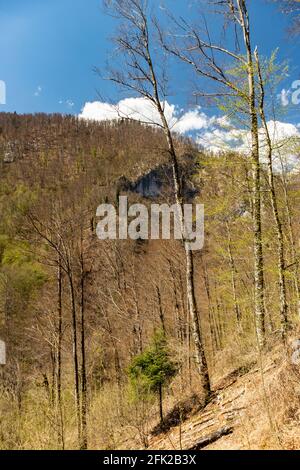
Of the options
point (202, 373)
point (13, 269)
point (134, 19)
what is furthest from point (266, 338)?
point (13, 269)

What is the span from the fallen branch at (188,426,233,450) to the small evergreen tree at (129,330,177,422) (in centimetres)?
433

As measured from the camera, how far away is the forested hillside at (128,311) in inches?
334

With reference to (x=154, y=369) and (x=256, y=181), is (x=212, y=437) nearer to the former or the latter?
(x=154, y=369)

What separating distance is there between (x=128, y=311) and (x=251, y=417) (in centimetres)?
1627

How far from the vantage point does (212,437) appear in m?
4.98

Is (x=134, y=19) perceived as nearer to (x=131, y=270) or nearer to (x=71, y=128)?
(x=131, y=270)

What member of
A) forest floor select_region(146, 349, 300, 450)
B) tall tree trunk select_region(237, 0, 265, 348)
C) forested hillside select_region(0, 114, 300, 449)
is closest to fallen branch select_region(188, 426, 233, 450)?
forest floor select_region(146, 349, 300, 450)

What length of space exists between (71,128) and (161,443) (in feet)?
542

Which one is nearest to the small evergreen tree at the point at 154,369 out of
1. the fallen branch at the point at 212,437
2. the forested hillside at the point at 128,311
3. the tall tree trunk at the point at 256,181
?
the forested hillside at the point at 128,311

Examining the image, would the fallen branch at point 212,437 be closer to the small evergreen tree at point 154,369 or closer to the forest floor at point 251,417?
the forest floor at point 251,417

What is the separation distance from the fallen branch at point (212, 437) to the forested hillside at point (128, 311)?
780 mm

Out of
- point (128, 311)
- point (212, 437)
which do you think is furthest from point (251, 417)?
point (128, 311)
